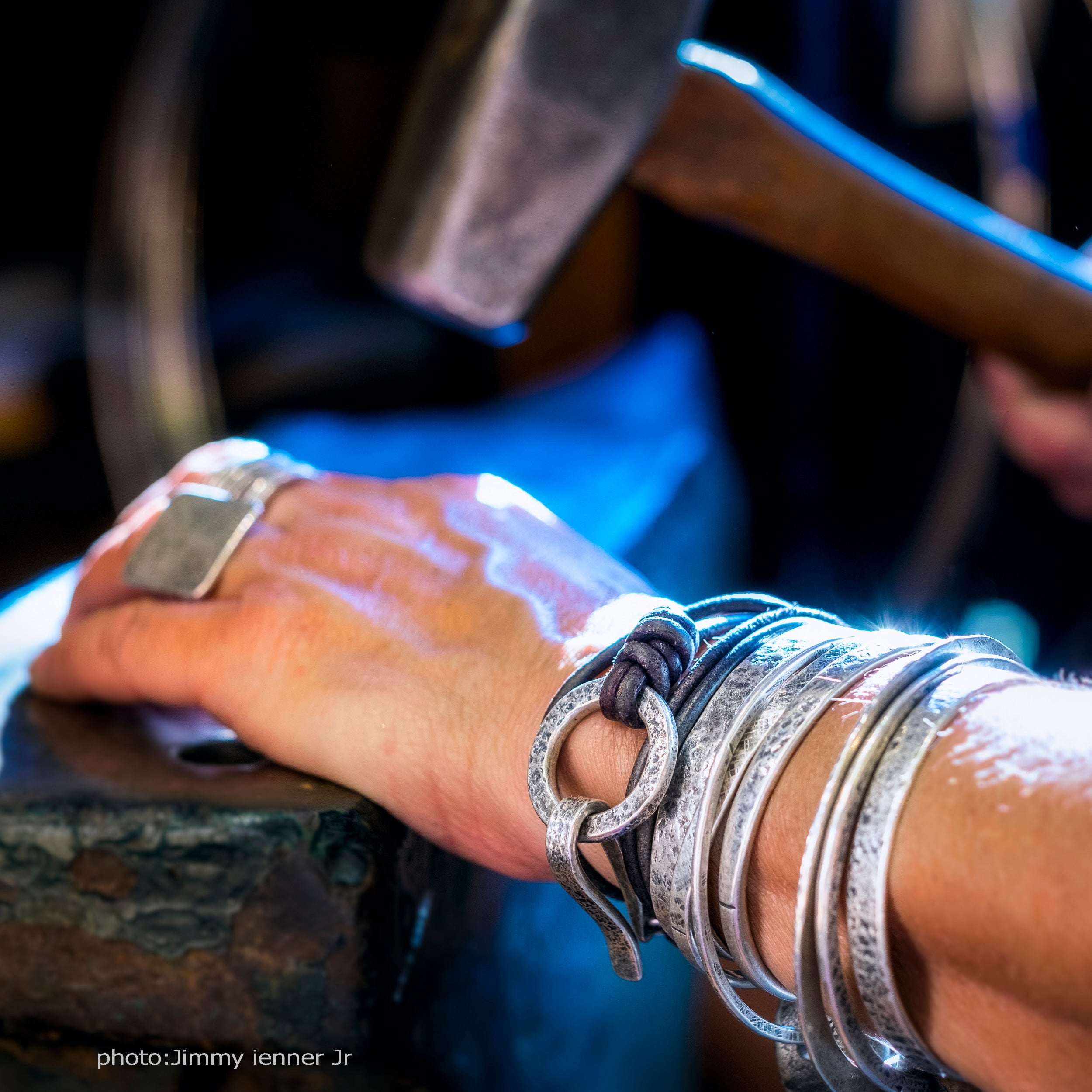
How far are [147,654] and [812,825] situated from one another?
344 millimetres

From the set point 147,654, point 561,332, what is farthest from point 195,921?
point 561,332

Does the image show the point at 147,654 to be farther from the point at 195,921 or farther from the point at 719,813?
the point at 719,813

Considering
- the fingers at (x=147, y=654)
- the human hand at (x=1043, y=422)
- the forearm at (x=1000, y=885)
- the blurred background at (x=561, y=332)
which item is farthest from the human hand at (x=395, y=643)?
the human hand at (x=1043, y=422)

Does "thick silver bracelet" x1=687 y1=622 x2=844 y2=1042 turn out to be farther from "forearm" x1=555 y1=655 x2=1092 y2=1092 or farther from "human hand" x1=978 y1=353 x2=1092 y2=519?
"human hand" x1=978 y1=353 x2=1092 y2=519

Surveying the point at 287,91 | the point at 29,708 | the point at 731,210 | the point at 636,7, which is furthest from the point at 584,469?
the point at 287,91

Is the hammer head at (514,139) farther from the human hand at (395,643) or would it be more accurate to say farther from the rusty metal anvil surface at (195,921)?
the rusty metal anvil surface at (195,921)

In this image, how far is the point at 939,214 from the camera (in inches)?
26.8

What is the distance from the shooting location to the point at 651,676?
34cm

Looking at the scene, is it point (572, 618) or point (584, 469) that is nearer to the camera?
point (572, 618)

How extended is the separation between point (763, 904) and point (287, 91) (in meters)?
1.75

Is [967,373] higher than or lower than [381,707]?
higher

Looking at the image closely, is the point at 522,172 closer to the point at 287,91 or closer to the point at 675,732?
the point at 675,732

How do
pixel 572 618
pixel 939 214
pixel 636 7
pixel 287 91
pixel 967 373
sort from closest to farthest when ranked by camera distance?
pixel 572 618 < pixel 636 7 < pixel 939 214 < pixel 967 373 < pixel 287 91

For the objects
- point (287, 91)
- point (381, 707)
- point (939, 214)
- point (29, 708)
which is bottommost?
point (29, 708)
